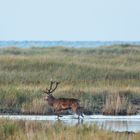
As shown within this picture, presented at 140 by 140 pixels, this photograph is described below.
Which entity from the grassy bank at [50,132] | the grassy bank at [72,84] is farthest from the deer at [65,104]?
the grassy bank at [50,132]

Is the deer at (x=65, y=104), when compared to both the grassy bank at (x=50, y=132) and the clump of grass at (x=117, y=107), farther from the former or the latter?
the grassy bank at (x=50, y=132)

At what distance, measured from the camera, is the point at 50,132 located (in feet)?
46.2

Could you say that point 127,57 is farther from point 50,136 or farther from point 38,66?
point 50,136

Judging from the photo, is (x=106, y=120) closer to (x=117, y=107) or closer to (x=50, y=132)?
(x=117, y=107)

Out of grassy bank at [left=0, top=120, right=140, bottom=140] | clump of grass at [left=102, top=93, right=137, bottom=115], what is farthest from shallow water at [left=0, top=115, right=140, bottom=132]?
grassy bank at [left=0, top=120, right=140, bottom=140]

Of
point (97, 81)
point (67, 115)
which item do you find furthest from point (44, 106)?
point (97, 81)

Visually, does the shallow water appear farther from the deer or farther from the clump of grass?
the clump of grass

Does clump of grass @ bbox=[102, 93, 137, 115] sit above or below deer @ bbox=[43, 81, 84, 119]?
below

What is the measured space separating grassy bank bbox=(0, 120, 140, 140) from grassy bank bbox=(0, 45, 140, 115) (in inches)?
240

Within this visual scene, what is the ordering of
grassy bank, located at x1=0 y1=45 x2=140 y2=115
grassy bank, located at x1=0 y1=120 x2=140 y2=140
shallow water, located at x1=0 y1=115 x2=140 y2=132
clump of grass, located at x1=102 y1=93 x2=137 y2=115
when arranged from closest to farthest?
grassy bank, located at x1=0 y1=120 x2=140 y2=140, shallow water, located at x1=0 y1=115 x2=140 y2=132, clump of grass, located at x1=102 y1=93 x2=137 y2=115, grassy bank, located at x1=0 y1=45 x2=140 y2=115

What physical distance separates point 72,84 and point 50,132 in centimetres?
1241

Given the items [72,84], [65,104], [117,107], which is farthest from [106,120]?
[72,84]

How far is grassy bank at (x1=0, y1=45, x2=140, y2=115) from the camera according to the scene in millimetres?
21891

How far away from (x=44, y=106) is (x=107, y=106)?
1962 mm
